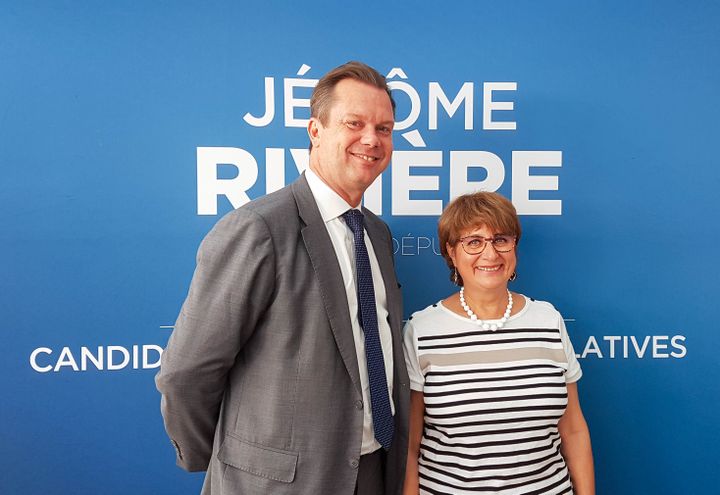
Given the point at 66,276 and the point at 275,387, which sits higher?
the point at 66,276

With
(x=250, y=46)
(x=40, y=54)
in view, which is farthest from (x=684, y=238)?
(x=40, y=54)

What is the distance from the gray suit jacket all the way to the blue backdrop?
0.58 metres

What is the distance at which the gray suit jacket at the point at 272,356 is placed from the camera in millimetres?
1142

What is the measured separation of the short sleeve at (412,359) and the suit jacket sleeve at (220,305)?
18.1 inches

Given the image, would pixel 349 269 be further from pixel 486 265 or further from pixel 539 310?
pixel 539 310

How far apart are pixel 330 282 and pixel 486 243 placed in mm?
462

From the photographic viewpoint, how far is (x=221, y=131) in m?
1.70

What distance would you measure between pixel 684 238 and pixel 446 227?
95 centimetres

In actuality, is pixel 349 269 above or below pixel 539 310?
above

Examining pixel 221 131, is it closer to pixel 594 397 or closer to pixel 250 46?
pixel 250 46

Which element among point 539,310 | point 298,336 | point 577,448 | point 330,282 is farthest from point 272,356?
point 577,448

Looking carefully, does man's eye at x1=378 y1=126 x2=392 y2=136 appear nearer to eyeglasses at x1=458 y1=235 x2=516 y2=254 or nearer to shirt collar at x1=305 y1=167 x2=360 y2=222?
shirt collar at x1=305 y1=167 x2=360 y2=222

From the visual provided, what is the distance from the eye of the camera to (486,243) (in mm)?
1421

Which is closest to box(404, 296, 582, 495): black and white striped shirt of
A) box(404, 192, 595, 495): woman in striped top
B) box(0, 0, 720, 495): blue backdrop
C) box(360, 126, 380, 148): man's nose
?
box(404, 192, 595, 495): woman in striped top
